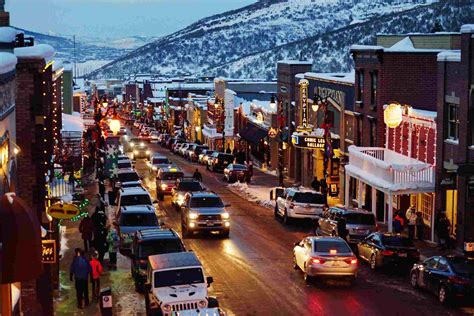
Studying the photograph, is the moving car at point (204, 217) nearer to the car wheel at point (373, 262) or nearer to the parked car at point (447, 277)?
the car wheel at point (373, 262)

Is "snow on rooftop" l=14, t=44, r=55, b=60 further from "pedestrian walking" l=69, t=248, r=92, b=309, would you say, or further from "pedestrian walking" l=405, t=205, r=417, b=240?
"pedestrian walking" l=405, t=205, r=417, b=240

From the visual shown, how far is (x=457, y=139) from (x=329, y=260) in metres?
12.5

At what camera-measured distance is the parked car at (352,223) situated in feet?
131

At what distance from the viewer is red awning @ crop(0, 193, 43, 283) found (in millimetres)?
13312

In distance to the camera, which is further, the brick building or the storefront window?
the storefront window

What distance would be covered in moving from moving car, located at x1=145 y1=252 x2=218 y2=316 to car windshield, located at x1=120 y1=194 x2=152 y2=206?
62.0 feet

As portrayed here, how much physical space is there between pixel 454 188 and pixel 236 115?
215ft

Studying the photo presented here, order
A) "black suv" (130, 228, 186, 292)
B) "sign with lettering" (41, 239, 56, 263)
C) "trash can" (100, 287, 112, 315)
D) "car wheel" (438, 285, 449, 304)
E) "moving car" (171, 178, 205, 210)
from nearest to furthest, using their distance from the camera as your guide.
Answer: "trash can" (100, 287, 112, 315) < "sign with lettering" (41, 239, 56, 263) < "car wheel" (438, 285, 449, 304) < "black suv" (130, 228, 186, 292) < "moving car" (171, 178, 205, 210)

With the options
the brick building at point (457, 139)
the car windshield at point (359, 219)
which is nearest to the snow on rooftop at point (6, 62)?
the brick building at point (457, 139)

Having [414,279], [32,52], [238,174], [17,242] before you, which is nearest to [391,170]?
[414,279]

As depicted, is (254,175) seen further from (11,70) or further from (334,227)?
(11,70)

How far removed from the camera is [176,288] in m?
26.1

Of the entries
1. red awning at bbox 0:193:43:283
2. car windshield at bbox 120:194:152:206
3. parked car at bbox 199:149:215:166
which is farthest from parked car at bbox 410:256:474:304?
parked car at bbox 199:149:215:166

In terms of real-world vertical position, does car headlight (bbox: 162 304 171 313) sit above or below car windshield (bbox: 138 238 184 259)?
below
